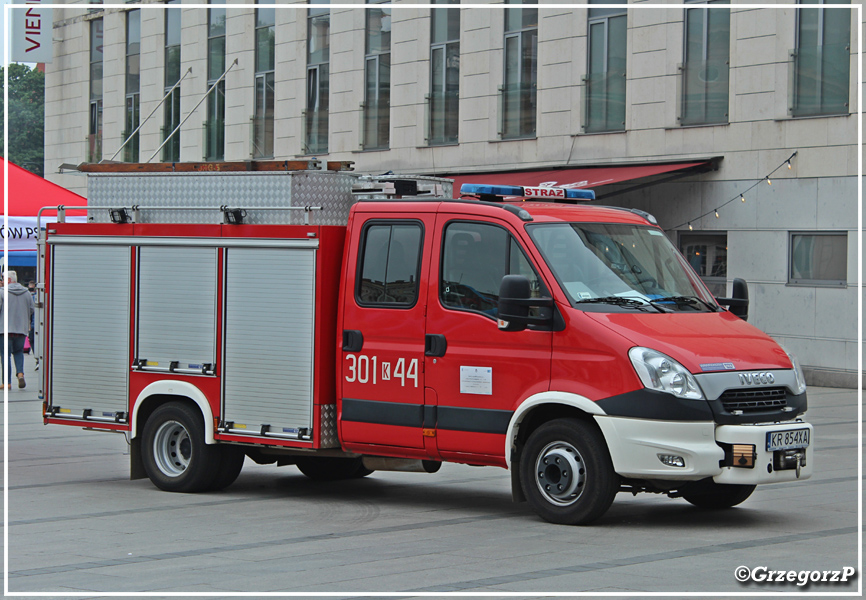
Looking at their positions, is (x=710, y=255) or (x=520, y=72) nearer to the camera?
(x=710, y=255)

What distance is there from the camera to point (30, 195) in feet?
72.5

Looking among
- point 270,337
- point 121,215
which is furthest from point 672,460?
point 121,215

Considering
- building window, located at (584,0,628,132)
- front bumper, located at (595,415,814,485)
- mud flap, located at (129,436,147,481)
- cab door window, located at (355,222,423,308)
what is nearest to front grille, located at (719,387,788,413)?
front bumper, located at (595,415,814,485)

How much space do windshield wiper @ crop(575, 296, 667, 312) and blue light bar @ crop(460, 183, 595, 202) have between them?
1147 mm

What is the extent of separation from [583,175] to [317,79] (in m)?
10.3

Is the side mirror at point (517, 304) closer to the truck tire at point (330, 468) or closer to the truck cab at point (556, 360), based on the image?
the truck cab at point (556, 360)

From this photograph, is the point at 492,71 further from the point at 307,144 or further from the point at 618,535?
the point at 618,535

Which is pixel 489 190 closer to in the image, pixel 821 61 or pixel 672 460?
pixel 672 460

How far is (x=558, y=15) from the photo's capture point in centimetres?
2623

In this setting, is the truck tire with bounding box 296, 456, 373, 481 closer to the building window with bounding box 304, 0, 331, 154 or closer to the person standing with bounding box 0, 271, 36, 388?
the person standing with bounding box 0, 271, 36, 388

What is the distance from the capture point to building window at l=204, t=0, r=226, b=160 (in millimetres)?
35750

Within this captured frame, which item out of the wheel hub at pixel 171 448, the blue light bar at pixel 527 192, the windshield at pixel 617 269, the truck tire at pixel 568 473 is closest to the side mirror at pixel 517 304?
the windshield at pixel 617 269

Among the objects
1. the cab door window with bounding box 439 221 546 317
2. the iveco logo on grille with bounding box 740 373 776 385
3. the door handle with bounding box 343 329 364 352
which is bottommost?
the iveco logo on grille with bounding box 740 373 776 385

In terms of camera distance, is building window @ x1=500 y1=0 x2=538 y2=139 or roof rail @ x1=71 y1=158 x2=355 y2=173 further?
building window @ x1=500 y1=0 x2=538 y2=139
